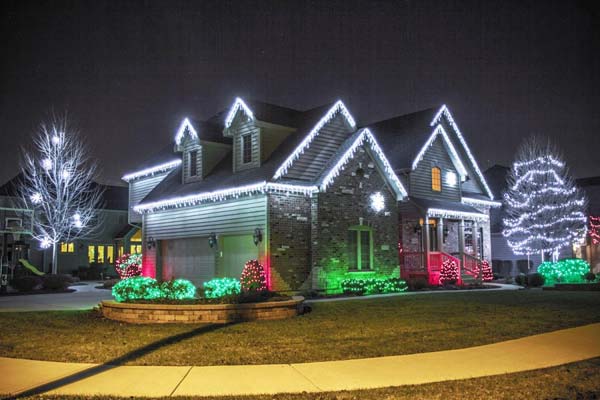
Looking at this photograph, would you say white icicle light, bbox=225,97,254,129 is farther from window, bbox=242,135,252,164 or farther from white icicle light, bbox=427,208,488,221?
white icicle light, bbox=427,208,488,221

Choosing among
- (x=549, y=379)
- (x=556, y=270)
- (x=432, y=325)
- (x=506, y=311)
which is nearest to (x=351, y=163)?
(x=506, y=311)

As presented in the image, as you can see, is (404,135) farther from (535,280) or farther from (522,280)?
(535,280)

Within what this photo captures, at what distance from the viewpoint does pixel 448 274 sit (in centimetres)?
2727

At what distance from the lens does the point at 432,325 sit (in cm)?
1291

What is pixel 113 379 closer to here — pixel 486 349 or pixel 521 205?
pixel 486 349

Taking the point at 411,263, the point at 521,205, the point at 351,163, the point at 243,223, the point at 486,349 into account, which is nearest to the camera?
the point at 486,349

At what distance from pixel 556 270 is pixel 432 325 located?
1899 centimetres

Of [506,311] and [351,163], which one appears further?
[351,163]

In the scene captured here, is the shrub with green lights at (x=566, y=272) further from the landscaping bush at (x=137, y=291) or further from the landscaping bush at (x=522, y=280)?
the landscaping bush at (x=137, y=291)

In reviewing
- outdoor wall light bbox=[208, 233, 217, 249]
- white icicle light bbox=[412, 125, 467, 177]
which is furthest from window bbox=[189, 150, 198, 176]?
white icicle light bbox=[412, 125, 467, 177]

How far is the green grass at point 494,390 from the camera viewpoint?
22.8 ft

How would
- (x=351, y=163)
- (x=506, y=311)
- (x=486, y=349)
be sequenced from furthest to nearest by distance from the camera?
1. (x=351, y=163)
2. (x=506, y=311)
3. (x=486, y=349)

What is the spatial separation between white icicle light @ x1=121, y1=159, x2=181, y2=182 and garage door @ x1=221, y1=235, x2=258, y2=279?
7596 mm

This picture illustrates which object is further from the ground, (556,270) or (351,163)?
(351,163)
